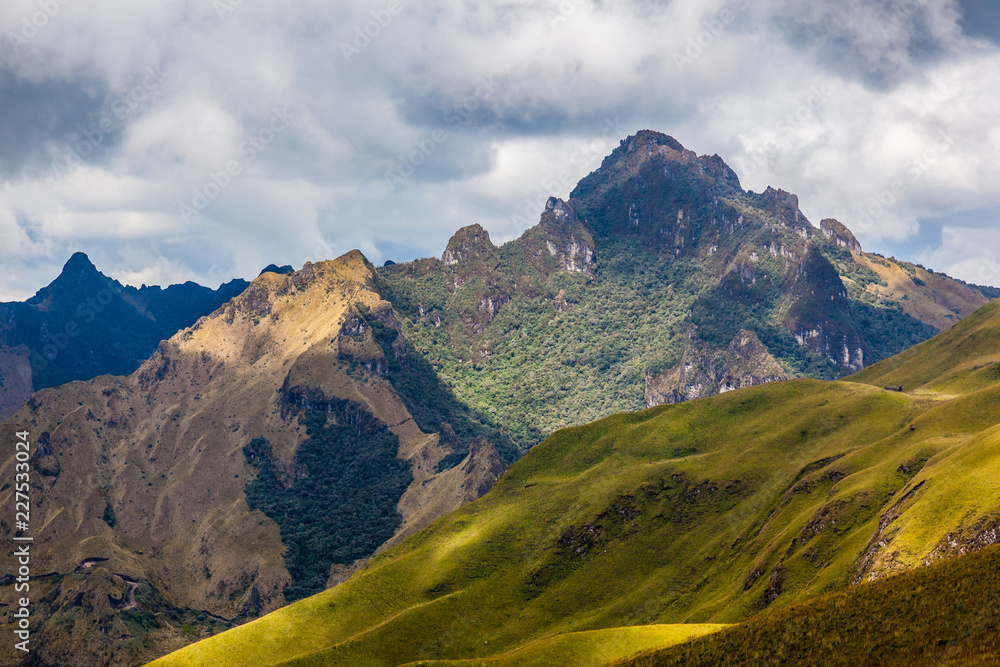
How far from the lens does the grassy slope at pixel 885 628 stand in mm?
64375

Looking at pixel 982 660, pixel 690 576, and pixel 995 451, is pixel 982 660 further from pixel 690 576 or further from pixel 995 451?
pixel 690 576

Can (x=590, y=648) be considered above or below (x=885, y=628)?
below

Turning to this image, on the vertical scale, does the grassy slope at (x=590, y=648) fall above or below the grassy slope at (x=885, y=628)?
below

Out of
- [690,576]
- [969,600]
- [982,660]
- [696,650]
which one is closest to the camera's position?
[982,660]

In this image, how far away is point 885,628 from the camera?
7144 cm

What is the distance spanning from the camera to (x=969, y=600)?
6775 cm

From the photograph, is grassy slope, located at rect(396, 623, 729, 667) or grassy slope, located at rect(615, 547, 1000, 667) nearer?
grassy slope, located at rect(615, 547, 1000, 667)

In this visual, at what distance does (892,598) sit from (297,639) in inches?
5904

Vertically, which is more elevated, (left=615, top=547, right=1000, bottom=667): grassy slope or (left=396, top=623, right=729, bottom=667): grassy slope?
(left=615, top=547, right=1000, bottom=667): grassy slope

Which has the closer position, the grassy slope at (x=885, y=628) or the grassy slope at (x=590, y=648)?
the grassy slope at (x=885, y=628)

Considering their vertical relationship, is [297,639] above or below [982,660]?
above

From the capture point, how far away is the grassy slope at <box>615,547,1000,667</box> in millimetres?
64375

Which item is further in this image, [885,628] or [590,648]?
[590,648]

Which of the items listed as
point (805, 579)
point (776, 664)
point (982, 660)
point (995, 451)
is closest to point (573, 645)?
point (805, 579)
